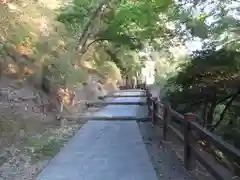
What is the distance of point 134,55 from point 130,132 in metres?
20.5

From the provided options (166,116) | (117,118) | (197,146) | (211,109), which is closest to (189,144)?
(197,146)

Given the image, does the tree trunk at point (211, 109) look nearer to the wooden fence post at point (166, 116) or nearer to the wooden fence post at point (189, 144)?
the wooden fence post at point (166, 116)

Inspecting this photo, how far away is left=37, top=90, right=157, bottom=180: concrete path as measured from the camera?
199 inches

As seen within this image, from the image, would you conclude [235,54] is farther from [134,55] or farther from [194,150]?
[134,55]

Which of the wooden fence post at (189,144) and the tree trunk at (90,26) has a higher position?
the tree trunk at (90,26)

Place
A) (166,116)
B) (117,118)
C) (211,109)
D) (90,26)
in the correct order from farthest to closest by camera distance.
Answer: (90,26) → (117,118) → (211,109) → (166,116)

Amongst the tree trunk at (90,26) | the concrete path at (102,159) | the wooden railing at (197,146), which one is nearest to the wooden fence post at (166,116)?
the wooden railing at (197,146)

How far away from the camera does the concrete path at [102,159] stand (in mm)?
5059

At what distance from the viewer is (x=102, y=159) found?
19.6 ft

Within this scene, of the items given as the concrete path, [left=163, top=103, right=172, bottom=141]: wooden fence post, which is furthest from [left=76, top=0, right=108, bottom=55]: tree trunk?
[left=163, top=103, right=172, bottom=141]: wooden fence post

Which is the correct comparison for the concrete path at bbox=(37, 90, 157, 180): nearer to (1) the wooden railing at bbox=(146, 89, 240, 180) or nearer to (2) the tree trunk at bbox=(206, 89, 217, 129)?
(1) the wooden railing at bbox=(146, 89, 240, 180)

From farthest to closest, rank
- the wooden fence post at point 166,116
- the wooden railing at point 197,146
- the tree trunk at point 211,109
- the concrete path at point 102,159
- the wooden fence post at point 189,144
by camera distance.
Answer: the tree trunk at point 211,109, the wooden fence post at point 166,116, the wooden fence post at point 189,144, the concrete path at point 102,159, the wooden railing at point 197,146

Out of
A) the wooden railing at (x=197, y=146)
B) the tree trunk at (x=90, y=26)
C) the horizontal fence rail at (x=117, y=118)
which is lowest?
the horizontal fence rail at (x=117, y=118)

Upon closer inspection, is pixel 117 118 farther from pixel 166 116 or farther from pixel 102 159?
pixel 102 159
